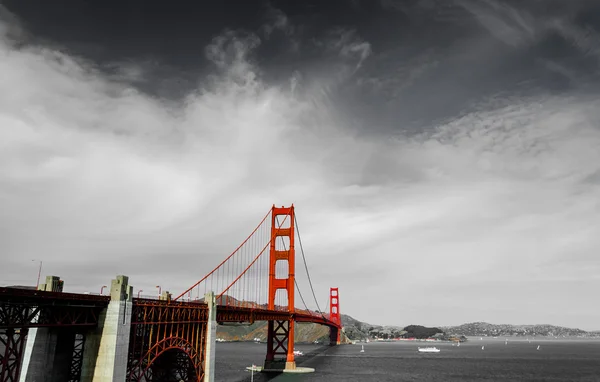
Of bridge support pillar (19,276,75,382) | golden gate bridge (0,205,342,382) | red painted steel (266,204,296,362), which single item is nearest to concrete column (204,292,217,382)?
golden gate bridge (0,205,342,382)

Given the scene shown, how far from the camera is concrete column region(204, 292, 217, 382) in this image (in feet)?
160

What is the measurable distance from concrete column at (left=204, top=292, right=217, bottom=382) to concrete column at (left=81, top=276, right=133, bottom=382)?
16.7 m

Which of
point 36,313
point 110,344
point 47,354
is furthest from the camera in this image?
point 47,354

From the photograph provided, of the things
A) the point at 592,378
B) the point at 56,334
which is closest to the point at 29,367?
the point at 56,334

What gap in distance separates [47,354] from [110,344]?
4.95 meters

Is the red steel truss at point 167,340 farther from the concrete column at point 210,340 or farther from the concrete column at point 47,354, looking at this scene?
the concrete column at point 47,354

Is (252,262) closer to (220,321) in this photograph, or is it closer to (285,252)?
(285,252)

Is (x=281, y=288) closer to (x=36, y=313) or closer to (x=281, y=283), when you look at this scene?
(x=281, y=283)

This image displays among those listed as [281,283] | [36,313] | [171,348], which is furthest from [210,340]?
[281,283]

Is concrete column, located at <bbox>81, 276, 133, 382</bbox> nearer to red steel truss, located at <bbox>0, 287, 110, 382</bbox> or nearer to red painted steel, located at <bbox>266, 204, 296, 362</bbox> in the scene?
red steel truss, located at <bbox>0, 287, 110, 382</bbox>

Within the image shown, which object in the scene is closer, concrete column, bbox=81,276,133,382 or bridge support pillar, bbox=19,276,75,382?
bridge support pillar, bbox=19,276,75,382

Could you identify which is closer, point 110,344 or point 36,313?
point 36,313

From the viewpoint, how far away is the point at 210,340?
49.5 m

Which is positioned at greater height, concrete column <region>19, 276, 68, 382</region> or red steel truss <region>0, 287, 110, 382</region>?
red steel truss <region>0, 287, 110, 382</region>
